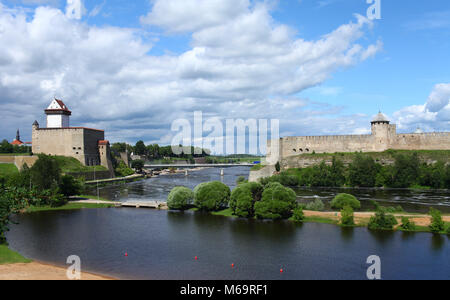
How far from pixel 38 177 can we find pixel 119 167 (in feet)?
128

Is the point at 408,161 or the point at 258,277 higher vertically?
the point at 408,161

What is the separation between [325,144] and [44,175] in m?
43.2

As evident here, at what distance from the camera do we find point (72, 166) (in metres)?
62.2

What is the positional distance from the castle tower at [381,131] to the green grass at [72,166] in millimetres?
47648

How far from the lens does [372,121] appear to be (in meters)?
58.8

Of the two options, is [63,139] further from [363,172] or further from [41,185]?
[363,172]

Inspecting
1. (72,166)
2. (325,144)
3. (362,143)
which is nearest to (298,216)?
(362,143)

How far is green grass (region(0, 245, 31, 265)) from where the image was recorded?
1919cm

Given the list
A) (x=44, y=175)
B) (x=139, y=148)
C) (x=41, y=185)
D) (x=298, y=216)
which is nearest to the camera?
(x=298, y=216)

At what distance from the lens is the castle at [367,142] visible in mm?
56750

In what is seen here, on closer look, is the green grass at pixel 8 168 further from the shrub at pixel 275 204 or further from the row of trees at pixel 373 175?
the shrub at pixel 275 204

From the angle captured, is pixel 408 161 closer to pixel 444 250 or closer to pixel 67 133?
pixel 444 250

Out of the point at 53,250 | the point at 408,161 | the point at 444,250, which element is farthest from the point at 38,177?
the point at 408,161
